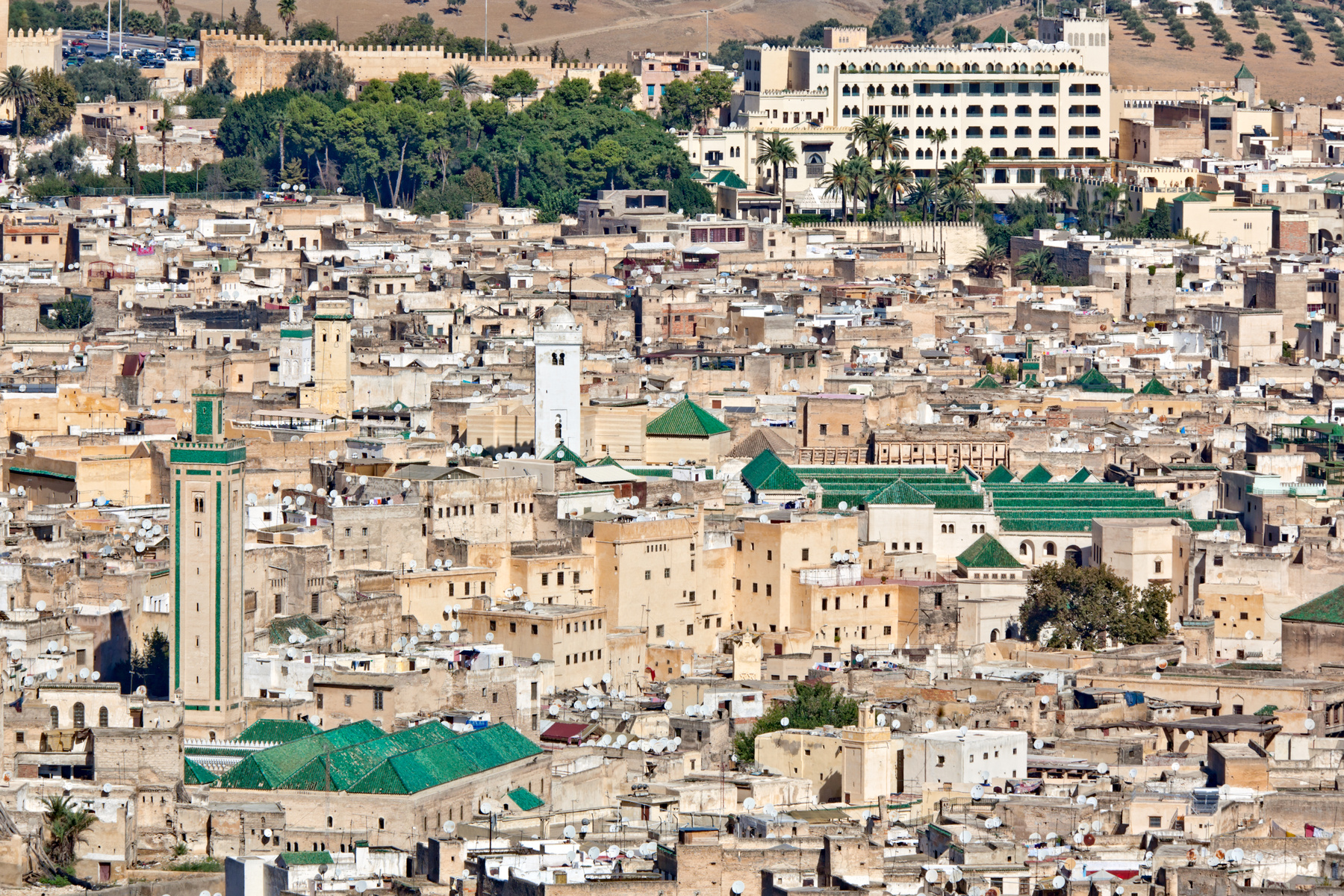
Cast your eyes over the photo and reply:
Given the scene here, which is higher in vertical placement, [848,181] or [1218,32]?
[1218,32]

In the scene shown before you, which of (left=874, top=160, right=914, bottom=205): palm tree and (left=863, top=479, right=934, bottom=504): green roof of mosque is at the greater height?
(left=874, top=160, right=914, bottom=205): palm tree

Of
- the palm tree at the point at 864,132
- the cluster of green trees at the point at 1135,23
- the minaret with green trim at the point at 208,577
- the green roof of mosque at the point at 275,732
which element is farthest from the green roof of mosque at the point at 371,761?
the cluster of green trees at the point at 1135,23

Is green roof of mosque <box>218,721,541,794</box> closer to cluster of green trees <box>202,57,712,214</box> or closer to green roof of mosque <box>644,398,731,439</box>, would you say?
green roof of mosque <box>644,398,731,439</box>

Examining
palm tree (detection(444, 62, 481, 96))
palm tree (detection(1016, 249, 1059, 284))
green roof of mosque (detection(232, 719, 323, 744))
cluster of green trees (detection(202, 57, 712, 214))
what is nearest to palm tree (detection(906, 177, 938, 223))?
cluster of green trees (detection(202, 57, 712, 214))

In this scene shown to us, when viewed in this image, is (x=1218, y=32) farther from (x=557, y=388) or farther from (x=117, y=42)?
(x=557, y=388)

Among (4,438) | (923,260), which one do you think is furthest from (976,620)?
(923,260)

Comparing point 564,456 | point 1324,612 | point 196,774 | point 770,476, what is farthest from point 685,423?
point 196,774

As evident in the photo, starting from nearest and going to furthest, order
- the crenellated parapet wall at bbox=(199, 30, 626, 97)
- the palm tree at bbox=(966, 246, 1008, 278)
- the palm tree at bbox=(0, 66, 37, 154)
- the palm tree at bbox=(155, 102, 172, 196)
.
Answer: the palm tree at bbox=(966, 246, 1008, 278), the palm tree at bbox=(155, 102, 172, 196), the palm tree at bbox=(0, 66, 37, 154), the crenellated parapet wall at bbox=(199, 30, 626, 97)
